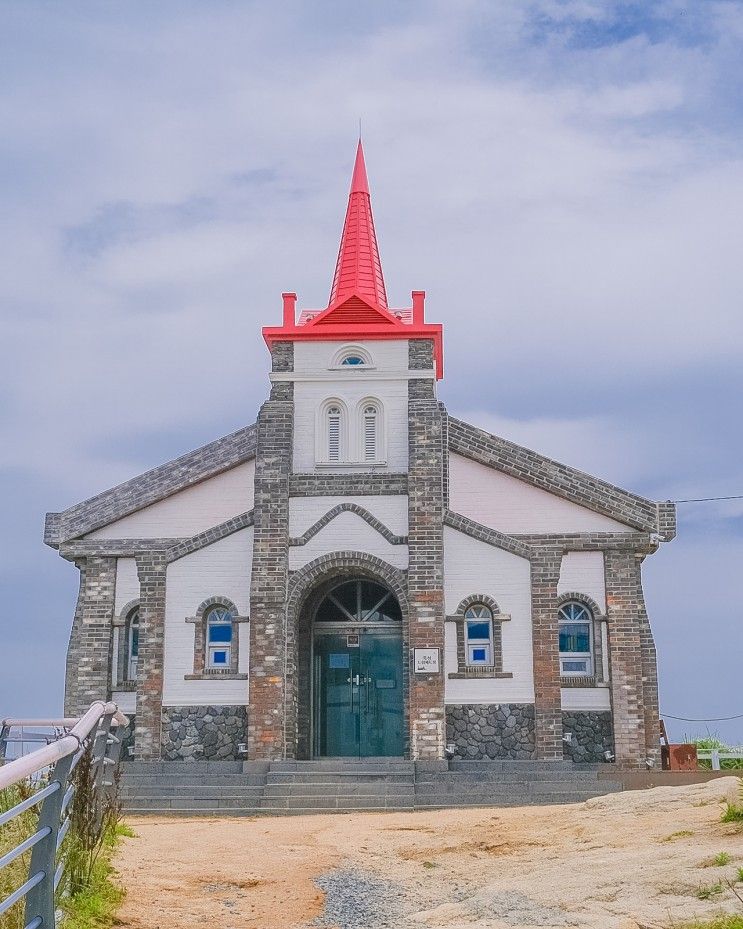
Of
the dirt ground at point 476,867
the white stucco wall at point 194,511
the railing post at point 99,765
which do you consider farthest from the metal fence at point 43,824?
the white stucco wall at point 194,511

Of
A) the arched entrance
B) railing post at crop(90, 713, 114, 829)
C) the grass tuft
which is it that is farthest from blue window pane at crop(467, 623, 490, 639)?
the grass tuft

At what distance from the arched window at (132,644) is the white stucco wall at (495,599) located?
6301mm

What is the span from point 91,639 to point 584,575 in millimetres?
9815

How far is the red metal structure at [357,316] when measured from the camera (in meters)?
24.8

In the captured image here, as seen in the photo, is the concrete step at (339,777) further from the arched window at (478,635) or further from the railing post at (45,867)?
the railing post at (45,867)

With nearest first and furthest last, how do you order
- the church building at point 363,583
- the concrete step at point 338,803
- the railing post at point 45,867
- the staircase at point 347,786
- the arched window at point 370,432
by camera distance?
the railing post at point 45,867 < the concrete step at point 338,803 < the staircase at point 347,786 < the church building at point 363,583 < the arched window at point 370,432

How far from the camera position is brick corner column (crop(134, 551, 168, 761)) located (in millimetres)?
23125

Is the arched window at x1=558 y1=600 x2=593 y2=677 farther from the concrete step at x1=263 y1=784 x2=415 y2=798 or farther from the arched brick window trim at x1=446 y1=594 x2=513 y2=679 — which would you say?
the concrete step at x1=263 y1=784 x2=415 y2=798

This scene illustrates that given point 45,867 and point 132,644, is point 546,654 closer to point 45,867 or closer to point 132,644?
point 132,644

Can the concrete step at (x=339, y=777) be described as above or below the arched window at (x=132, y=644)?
below

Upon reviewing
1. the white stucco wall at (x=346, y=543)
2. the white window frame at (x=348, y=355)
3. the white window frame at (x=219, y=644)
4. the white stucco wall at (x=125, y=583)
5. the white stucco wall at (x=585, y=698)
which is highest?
the white window frame at (x=348, y=355)

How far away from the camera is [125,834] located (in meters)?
13.1

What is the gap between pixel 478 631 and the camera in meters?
23.5

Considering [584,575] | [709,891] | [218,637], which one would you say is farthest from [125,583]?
[709,891]
